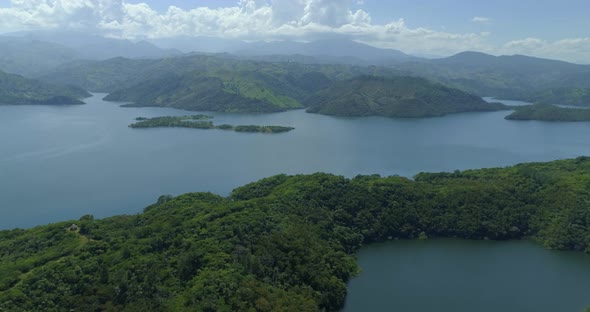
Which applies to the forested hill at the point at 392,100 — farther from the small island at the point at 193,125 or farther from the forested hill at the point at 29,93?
the forested hill at the point at 29,93

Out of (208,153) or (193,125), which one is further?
(193,125)

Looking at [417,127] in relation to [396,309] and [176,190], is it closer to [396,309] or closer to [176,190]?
[176,190]

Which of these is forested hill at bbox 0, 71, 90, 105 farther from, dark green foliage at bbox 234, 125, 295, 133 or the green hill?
dark green foliage at bbox 234, 125, 295, 133

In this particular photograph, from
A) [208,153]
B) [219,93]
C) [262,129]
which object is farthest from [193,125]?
[219,93]

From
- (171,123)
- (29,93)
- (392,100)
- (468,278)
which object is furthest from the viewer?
(29,93)

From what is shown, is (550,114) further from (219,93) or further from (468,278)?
(468,278)

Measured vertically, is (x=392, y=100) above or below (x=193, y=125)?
above

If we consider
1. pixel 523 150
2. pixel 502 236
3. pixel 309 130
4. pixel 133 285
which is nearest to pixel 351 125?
pixel 309 130
